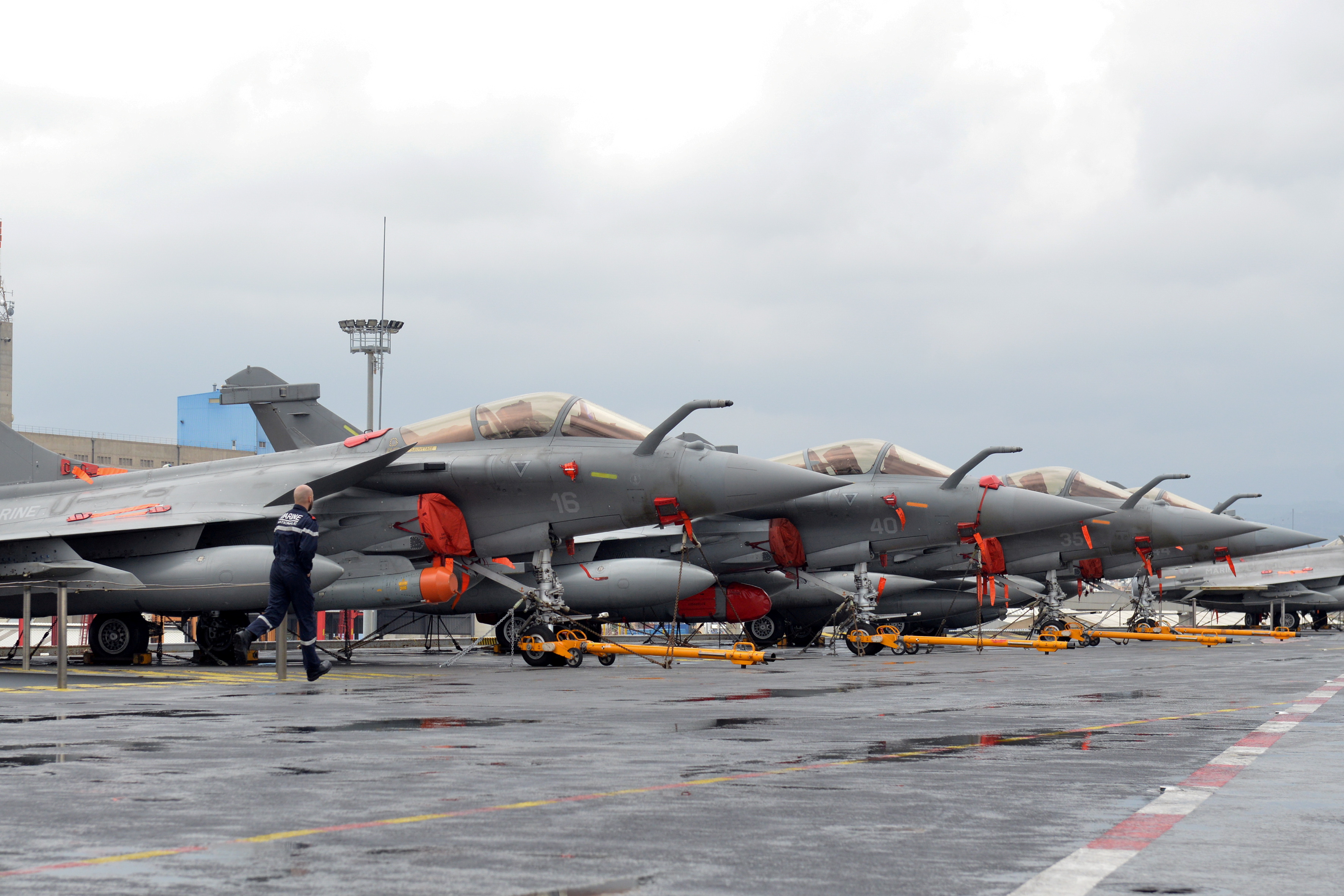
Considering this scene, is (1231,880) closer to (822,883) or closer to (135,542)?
(822,883)

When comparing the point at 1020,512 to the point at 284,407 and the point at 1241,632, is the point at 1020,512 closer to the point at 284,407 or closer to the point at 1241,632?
the point at 1241,632

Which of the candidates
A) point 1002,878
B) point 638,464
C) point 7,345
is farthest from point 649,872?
point 7,345

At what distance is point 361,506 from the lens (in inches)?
650

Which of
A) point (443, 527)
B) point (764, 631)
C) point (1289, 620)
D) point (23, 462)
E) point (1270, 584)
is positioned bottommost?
point (1289, 620)

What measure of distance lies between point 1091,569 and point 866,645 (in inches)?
467

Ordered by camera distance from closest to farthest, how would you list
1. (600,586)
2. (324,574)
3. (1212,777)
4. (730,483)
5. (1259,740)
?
(1212,777), (1259,740), (324,574), (730,483), (600,586)

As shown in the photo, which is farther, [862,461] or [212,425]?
[212,425]

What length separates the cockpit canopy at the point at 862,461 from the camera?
905 inches

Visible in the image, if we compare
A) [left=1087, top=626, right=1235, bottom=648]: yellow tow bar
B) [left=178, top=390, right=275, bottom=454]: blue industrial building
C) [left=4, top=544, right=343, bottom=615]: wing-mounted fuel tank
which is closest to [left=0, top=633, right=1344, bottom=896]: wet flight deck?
[left=4, top=544, right=343, bottom=615]: wing-mounted fuel tank

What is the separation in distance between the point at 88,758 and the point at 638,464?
1047cm

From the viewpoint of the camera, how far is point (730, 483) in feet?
52.4

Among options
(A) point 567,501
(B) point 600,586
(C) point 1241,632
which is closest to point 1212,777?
(A) point 567,501

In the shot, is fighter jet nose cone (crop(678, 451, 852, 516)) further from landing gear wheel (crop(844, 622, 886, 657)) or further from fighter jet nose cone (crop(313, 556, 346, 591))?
landing gear wheel (crop(844, 622, 886, 657))

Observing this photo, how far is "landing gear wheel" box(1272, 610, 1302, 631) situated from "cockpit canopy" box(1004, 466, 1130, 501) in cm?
1799
